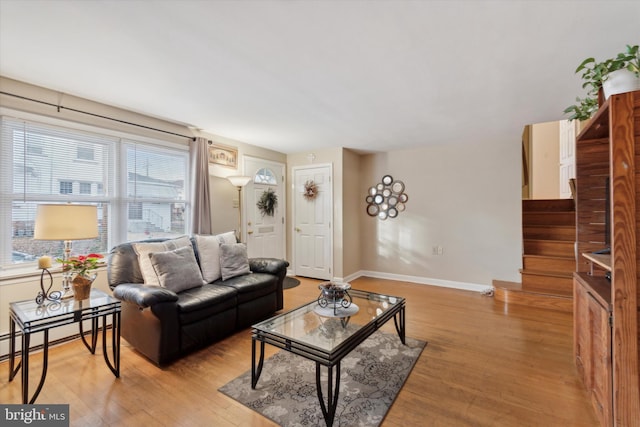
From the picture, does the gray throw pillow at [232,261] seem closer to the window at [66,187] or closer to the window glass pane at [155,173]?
the window glass pane at [155,173]

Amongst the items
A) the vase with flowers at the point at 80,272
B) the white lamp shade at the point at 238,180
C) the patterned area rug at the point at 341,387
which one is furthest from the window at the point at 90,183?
the patterned area rug at the point at 341,387

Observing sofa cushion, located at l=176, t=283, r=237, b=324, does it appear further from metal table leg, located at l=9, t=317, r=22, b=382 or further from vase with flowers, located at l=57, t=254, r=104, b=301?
metal table leg, located at l=9, t=317, r=22, b=382

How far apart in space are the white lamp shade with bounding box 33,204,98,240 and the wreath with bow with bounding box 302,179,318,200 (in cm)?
331

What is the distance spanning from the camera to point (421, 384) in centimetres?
203

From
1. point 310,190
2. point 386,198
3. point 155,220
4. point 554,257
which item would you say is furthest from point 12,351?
point 554,257

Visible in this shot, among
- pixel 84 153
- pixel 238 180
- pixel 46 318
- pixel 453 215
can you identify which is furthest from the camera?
pixel 453 215

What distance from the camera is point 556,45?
1.90 metres

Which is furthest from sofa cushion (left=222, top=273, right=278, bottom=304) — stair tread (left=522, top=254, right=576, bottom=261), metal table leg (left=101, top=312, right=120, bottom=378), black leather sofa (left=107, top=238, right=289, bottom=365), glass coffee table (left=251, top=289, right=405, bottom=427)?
stair tread (left=522, top=254, right=576, bottom=261)

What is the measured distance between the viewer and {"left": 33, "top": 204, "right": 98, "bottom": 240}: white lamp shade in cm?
198

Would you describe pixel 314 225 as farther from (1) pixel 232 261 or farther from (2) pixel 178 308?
(2) pixel 178 308

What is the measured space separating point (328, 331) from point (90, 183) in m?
2.81

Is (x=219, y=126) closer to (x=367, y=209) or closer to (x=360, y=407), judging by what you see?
(x=367, y=209)

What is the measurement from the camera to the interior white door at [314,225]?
4945 millimetres

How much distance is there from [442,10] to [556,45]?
942 mm
